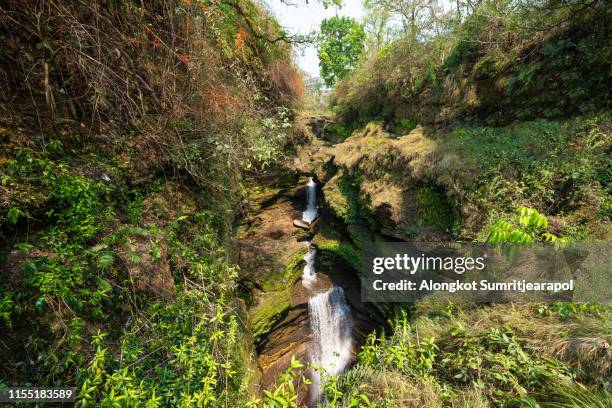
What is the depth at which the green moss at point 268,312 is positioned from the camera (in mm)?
6609

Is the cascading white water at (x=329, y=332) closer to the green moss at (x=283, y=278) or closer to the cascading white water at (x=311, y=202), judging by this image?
the green moss at (x=283, y=278)

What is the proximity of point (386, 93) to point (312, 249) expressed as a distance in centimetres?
794

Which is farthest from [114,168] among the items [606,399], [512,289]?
[512,289]

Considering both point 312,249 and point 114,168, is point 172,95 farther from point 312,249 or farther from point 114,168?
point 312,249

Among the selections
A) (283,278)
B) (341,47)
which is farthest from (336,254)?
(341,47)

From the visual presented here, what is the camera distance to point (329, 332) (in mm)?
8312

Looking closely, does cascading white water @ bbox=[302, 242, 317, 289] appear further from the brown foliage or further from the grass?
the brown foliage

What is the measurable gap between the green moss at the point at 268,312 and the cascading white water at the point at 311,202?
15.4 ft

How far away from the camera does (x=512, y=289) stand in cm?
362

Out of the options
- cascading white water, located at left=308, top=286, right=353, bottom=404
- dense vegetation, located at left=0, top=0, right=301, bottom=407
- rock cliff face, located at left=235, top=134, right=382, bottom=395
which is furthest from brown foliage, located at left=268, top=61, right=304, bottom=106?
cascading white water, located at left=308, top=286, right=353, bottom=404

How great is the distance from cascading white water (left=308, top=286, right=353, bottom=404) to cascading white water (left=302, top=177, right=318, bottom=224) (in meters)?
4.03

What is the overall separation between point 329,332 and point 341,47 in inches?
1021

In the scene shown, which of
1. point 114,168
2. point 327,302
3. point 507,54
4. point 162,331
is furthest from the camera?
point 327,302

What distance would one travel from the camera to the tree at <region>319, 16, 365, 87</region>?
75.0 ft
